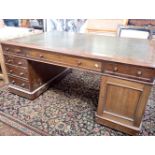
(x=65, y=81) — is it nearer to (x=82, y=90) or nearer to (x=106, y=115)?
(x=82, y=90)

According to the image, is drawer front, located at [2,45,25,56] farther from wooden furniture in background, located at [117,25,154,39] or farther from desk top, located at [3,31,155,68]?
wooden furniture in background, located at [117,25,154,39]

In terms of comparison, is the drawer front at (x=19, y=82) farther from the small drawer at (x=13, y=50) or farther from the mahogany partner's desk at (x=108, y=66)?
the small drawer at (x=13, y=50)

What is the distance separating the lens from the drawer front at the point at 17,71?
5.87 ft

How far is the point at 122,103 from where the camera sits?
138cm

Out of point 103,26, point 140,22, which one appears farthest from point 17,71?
point 140,22

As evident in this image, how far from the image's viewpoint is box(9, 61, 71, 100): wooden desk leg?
5.99 ft

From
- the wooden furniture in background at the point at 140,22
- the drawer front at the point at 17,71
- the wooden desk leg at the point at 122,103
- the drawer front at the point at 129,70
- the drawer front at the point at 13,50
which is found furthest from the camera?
the wooden furniture in background at the point at 140,22

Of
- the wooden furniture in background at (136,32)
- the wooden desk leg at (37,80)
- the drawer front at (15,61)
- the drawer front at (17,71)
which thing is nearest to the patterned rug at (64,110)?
the wooden desk leg at (37,80)

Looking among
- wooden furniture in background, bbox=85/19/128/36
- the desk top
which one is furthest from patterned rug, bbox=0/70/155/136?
wooden furniture in background, bbox=85/19/128/36

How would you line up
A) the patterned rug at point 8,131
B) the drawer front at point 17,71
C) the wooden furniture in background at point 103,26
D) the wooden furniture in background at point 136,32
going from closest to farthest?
the patterned rug at point 8,131, the drawer front at point 17,71, the wooden furniture in background at point 136,32, the wooden furniture in background at point 103,26

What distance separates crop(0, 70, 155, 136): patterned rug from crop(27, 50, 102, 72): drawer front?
0.58 metres

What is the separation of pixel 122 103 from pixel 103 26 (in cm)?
238

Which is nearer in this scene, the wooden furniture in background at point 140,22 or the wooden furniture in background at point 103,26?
the wooden furniture in background at point 140,22

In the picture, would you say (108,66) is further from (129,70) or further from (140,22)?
(140,22)
